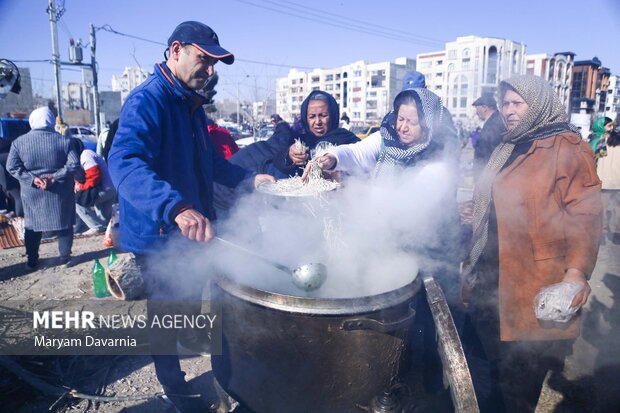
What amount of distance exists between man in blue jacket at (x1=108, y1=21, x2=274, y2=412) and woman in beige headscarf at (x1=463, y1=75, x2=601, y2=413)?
5.46 feet

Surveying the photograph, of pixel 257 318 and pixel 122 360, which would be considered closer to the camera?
pixel 257 318

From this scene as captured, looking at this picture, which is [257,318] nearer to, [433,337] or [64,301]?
[433,337]

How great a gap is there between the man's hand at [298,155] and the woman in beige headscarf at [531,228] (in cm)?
170

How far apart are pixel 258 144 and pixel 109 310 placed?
2.42m

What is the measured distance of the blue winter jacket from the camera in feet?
6.25

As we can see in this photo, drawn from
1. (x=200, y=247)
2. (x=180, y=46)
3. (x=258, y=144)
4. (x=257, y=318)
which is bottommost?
(x=257, y=318)

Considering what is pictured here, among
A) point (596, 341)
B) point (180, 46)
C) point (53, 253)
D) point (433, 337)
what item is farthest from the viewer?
point (53, 253)

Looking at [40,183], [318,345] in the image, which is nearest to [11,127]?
[40,183]

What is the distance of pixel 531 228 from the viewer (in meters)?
2.04

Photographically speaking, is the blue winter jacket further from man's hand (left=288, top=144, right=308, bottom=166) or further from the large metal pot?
man's hand (left=288, top=144, right=308, bottom=166)

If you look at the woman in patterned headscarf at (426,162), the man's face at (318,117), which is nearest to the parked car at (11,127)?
the man's face at (318,117)

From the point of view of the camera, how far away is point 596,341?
12.1 feet

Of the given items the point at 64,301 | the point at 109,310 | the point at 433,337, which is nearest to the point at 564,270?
the point at 433,337

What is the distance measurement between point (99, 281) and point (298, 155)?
9.36 feet
